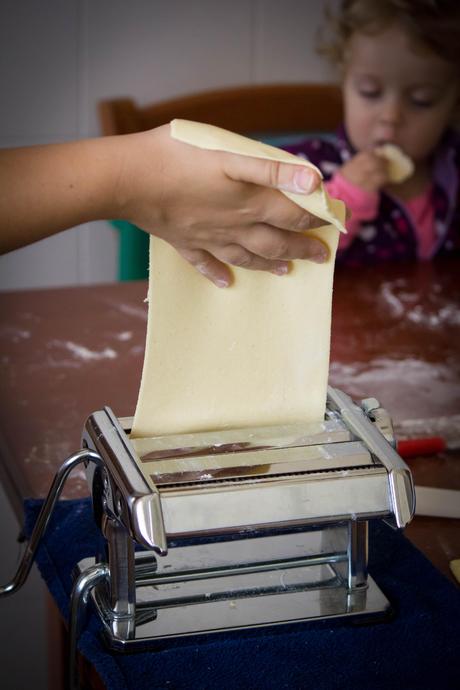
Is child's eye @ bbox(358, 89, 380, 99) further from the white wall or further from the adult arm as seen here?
the adult arm

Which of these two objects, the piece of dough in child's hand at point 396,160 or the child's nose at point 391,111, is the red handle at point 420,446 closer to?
the piece of dough in child's hand at point 396,160

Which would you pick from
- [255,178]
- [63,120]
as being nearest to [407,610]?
[255,178]

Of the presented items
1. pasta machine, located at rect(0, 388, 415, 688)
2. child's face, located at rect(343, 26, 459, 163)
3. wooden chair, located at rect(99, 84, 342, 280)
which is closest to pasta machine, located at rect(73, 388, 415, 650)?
pasta machine, located at rect(0, 388, 415, 688)

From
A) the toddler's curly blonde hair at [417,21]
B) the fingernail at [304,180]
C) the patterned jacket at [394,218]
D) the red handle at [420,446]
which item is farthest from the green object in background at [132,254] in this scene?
the fingernail at [304,180]

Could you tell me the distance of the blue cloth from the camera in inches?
30.2

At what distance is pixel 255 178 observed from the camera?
812 millimetres

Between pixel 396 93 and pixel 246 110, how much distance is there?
0.58 m

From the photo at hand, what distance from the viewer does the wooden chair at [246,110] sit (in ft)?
8.48

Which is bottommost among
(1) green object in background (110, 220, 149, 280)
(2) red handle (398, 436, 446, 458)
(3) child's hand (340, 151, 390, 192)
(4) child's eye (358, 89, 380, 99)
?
(1) green object in background (110, 220, 149, 280)

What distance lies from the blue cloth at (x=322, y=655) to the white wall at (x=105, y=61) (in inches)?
77.1

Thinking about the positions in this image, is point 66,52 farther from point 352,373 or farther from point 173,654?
point 173,654

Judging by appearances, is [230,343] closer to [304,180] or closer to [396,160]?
[304,180]

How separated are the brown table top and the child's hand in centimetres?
25

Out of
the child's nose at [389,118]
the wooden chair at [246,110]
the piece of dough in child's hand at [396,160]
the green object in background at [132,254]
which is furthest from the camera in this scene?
the wooden chair at [246,110]
